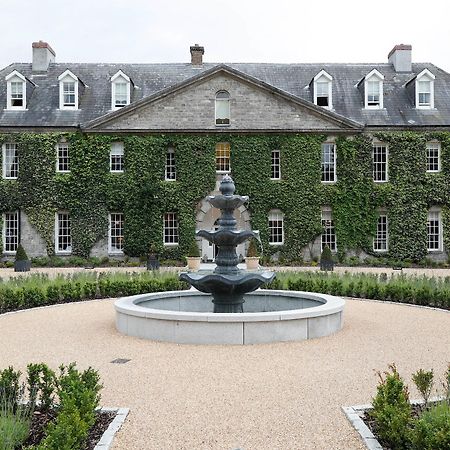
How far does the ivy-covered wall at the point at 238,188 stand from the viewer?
3284cm

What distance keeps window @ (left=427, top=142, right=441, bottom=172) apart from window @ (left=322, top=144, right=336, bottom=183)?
5.52 metres

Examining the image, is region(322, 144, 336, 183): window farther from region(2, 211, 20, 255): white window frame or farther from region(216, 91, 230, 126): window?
region(2, 211, 20, 255): white window frame

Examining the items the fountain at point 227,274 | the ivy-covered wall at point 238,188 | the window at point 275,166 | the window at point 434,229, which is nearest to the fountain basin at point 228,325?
the fountain at point 227,274

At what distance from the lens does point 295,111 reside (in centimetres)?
3281

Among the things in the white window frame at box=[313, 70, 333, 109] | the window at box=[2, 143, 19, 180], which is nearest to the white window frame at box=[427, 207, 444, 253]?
the white window frame at box=[313, 70, 333, 109]

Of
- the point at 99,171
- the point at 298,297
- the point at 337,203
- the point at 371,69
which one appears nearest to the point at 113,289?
the point at 298,297

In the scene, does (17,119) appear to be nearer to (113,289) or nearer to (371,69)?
(113,289)

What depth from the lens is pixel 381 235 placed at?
33.7m

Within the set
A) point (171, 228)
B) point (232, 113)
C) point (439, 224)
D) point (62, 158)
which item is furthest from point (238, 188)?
point (439, 224)

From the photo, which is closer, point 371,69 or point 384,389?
point 384,389

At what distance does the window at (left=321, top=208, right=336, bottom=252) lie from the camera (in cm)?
3322

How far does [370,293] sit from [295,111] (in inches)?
671

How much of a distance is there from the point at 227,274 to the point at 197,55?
90.9 ft

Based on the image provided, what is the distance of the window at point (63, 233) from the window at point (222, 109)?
10322 mm
